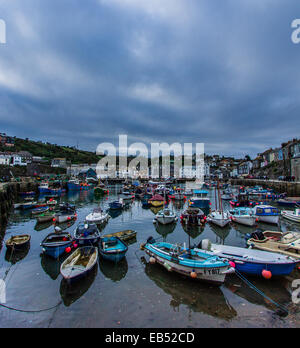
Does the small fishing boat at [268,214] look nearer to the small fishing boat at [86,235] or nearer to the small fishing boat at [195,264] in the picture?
the small fishing boat at [195,264]

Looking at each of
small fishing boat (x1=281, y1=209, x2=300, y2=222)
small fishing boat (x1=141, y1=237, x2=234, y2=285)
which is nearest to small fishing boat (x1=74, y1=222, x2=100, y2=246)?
small fishing boat (x1=141, y1=237, x2=234, y2=285)

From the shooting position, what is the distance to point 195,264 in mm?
10000

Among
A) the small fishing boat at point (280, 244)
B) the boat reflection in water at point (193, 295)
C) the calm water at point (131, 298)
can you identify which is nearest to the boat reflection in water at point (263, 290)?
the calm water at point (131, 298)

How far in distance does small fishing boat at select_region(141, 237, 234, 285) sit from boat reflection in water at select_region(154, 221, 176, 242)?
7.15 m

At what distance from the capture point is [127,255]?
14336mm

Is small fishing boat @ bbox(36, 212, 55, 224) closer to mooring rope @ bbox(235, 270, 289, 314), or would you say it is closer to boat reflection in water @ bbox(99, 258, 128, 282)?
boat reflection in water @ bbox(99, 258, 128, 282)

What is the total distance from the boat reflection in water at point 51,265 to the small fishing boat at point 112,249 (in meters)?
2.84

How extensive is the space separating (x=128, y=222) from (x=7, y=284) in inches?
612

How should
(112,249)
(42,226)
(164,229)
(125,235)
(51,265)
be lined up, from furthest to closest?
1. (42,226)
2. (164,229)
3. (125,235)
4. (112,249)
5. (51,265)

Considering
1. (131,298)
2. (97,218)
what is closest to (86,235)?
(97,218)

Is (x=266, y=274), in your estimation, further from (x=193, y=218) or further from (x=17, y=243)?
(x=17, y=243)

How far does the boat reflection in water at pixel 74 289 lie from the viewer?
9.11m

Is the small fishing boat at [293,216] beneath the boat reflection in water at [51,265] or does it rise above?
above

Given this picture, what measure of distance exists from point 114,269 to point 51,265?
437 centimetres
